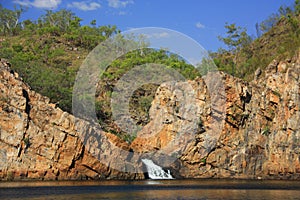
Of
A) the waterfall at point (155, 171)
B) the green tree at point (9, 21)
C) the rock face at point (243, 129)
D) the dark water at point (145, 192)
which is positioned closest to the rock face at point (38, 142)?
the waterfall at point (155, 171)

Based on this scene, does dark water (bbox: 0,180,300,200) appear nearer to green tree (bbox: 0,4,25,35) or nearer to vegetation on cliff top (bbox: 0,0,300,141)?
vegetation on cliff top (bbox: 0,0,300,141)

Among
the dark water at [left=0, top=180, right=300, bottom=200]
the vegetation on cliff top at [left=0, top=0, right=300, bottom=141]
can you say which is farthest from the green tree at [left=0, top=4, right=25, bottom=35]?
the dark water at [left=0, top=180, right=300, bottom=200]

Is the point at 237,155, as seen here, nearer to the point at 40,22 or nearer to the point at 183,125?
the point at 183,125

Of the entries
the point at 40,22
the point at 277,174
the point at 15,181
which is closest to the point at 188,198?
the point at 15,181

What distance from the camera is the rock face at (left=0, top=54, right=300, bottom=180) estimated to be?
4828 cm

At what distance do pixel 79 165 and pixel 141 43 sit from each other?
5177cm

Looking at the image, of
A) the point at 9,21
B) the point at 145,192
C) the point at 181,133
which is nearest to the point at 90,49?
the point at 9,21

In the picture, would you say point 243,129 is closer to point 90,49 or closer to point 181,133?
point 181,133

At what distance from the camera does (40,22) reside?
123000 mm

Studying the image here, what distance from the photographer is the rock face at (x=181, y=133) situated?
48.3 m

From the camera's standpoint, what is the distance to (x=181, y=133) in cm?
5916

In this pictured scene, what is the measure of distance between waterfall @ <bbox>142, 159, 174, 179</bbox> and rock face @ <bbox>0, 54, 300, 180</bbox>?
1.39m

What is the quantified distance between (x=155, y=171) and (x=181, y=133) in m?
6.50

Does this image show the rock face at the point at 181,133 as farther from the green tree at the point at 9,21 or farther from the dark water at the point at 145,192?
the green tree at the point at 9,21
